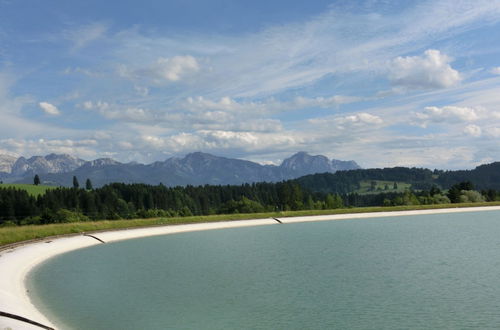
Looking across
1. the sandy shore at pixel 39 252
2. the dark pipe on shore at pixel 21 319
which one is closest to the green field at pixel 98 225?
the sandy shore at pixel 39 252

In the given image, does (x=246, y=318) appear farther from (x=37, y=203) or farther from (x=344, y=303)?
(x=37, y=203)

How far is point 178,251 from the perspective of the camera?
2210 inches

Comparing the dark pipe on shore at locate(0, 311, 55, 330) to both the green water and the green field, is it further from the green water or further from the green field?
the green field

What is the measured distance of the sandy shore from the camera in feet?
81.1

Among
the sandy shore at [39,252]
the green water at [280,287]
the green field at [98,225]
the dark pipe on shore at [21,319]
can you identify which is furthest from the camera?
the green field at [98,225]

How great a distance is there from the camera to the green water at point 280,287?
23.5 m

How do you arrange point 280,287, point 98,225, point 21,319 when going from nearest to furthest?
point 21,319
point 280,287
point 98,225

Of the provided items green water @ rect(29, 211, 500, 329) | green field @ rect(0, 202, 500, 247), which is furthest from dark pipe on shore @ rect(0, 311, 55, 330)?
green field @ rect(0, 202, 500, 247)

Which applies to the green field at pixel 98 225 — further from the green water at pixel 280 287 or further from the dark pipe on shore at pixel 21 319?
the dark pipe on shore at pixel 21 319

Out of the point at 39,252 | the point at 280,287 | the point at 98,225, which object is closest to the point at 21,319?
the point at 280,287

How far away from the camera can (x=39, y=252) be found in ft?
173

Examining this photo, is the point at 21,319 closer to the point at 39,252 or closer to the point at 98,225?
the point at 39,252

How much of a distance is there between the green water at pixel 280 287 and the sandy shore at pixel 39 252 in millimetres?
1343

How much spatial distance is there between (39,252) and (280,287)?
34640 mm
